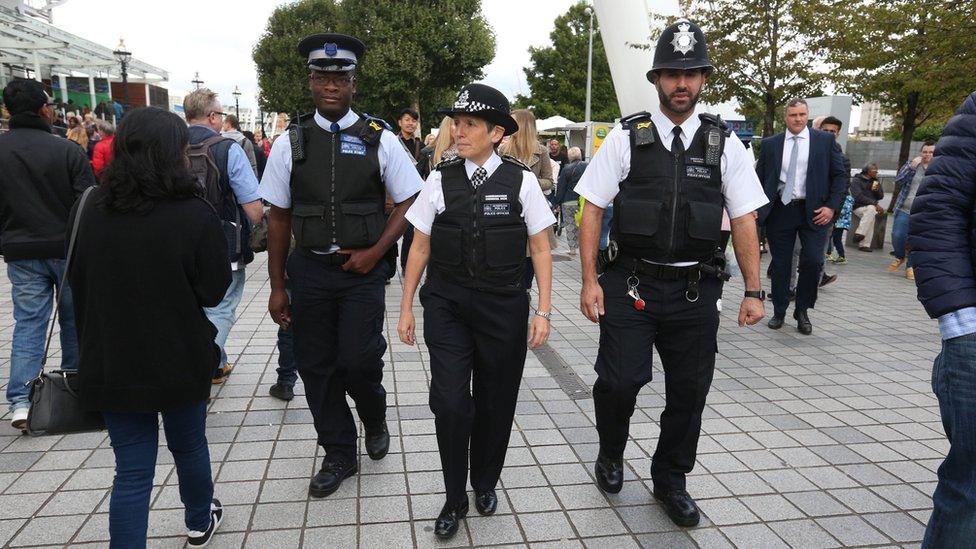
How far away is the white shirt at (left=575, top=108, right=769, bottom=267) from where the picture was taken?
303 cm

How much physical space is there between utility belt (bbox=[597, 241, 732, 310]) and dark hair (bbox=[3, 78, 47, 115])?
11.3ft

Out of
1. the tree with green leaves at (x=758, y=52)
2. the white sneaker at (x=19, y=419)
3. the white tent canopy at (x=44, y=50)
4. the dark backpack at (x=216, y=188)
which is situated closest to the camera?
the white sneaker at (x=19, y=419)

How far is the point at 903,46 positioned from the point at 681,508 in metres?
11.8

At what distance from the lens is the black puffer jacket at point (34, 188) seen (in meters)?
3.88

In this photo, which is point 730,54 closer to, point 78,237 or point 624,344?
point 624,344

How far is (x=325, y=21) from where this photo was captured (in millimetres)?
41438

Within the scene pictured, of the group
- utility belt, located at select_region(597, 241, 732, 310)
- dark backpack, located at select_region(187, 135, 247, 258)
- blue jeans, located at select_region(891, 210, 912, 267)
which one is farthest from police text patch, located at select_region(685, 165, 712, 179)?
blue jeans, located at select_region(891, 210, 912, 267)

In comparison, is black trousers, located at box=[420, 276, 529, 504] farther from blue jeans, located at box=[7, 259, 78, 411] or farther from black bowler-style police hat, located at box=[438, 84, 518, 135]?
blue jeans, located at box=[7, 259, 78, 411]

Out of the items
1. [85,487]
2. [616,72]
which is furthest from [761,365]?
[616,72]

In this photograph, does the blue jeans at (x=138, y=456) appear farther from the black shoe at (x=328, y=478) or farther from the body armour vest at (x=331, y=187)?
the body armour vest at (x=331, y=187)

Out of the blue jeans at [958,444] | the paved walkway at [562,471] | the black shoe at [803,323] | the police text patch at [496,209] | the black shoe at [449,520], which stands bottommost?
the paved walkway at [562,471]

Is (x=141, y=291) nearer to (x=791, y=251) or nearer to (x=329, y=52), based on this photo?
(x=329, y=52)

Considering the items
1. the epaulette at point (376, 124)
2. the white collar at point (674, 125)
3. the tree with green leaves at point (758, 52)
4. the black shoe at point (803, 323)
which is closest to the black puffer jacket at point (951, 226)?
the white collar at point (674, 125)

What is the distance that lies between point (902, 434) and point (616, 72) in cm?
918
